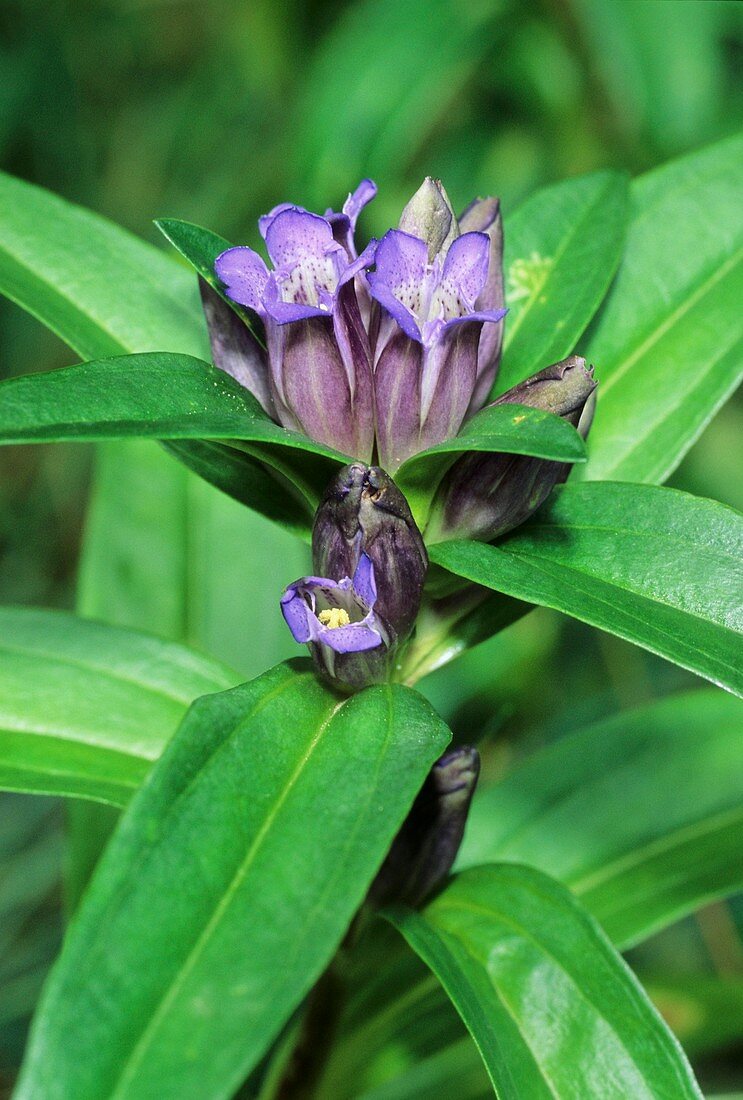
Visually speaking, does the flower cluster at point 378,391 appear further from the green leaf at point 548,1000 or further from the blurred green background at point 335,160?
the blurred green background at point 335,160

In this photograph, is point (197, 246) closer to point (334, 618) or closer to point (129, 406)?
point (129, 406)

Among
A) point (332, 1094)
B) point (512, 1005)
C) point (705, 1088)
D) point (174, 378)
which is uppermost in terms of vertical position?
point (174, 378)

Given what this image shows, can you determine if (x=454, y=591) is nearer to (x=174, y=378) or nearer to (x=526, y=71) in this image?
(x=174, y=378)

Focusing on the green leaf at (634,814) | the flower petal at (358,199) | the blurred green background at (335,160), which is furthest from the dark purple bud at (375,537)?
the green leaf at (634,814)

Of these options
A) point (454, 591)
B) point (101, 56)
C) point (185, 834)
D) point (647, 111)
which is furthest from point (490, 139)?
point (185, 834)

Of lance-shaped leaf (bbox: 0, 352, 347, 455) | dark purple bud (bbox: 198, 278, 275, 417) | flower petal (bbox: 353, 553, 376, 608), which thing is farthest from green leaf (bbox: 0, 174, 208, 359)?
flower petal (bbox: 353, 553, 376, 608)

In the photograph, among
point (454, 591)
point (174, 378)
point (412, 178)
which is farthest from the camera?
point (412, 178)

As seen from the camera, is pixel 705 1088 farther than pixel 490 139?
No

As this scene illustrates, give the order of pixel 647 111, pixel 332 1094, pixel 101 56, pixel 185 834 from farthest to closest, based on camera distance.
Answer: pixel 101 56
pixel 647 111
pixel 332 1094
pixel 185 834
